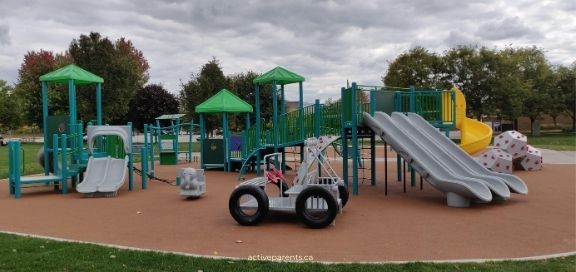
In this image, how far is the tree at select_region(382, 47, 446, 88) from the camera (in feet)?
130

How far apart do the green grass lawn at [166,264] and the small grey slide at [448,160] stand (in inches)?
172

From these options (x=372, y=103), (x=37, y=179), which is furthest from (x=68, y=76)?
(x=372, y=103)

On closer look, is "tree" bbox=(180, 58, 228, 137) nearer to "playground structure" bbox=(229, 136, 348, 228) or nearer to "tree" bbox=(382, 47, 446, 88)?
"tree" bbox=(382, 47, 446, 88)

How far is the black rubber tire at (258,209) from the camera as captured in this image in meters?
8.37

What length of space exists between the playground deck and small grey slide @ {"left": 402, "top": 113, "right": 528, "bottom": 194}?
1.21ft

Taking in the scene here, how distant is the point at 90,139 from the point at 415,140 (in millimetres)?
8982

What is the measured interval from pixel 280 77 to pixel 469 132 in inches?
294

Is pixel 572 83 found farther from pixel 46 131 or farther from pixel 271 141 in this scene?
pixel 46 131

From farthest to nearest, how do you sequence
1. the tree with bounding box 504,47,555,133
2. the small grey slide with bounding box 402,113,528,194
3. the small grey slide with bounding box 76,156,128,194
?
the tree with bounding box 504,47,555,133 → the small grey slide with bounding box 76,156,128,194 → the small grey slide with bounding box 402,113,528,194

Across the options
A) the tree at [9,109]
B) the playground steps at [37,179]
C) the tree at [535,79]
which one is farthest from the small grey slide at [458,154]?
the tree at [9,109]

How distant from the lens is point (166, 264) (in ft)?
18.7

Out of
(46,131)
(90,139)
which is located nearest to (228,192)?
(90,139)

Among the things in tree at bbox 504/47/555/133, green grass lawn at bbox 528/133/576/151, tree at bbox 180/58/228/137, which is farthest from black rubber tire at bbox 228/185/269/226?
tree at bbox 504/47/555/133

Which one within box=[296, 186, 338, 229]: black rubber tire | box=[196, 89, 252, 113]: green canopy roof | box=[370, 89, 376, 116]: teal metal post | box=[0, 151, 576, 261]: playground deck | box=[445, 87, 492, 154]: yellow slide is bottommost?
box=[0, 151, 576, 261]: playground deck
